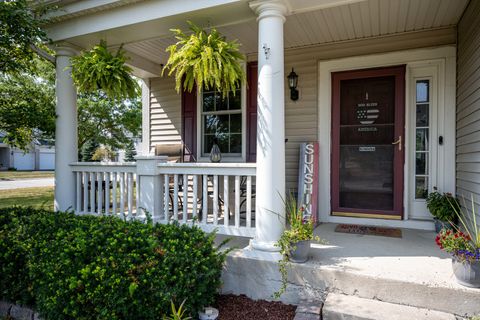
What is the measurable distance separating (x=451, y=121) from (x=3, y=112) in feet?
16.8

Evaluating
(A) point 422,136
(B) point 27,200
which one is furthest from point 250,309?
(B) point 27,200

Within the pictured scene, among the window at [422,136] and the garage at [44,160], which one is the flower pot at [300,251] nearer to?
the window at [422,136]

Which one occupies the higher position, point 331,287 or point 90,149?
point 90,149

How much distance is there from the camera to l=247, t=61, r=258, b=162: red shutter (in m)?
4.53

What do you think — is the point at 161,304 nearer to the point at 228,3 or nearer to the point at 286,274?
the point at 286,274

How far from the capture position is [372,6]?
10.5 ft

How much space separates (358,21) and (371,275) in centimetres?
273

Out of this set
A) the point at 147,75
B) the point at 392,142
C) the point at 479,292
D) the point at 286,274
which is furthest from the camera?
the point at 147,75

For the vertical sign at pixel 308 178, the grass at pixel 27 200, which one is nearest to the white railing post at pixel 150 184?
the vertical sign at pixel 308 178

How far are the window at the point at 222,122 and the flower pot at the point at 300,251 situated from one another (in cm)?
231

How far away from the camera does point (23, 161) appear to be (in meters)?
26.8

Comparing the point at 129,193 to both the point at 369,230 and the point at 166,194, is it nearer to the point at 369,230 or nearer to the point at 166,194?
the point at 166,194

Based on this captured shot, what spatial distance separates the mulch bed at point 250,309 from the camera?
2.33 metres

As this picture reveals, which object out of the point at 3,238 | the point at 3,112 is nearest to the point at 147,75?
the point at 3,112
